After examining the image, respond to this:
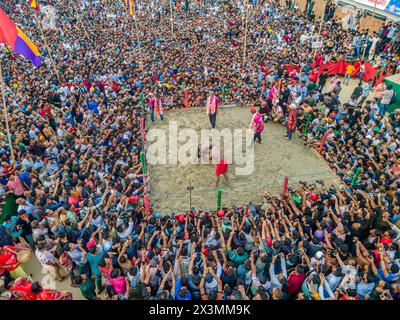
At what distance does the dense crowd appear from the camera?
228 inches

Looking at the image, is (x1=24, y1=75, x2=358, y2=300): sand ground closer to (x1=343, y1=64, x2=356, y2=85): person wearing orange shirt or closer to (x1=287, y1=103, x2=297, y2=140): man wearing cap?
(x1=287, y1=103, x2=297, y2=140): man wearing cap

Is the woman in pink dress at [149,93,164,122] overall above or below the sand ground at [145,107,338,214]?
above

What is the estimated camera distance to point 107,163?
30.4 feet

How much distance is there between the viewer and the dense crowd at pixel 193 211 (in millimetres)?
5801

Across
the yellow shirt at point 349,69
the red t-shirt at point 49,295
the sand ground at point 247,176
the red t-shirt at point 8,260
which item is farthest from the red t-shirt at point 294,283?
the yellow shirt at point 349,69

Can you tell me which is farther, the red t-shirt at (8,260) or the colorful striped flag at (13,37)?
the colorful striped flag at (13,37)

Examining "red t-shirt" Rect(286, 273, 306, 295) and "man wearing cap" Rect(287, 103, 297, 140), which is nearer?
"red t-shirt" Rect(286, 273, 306, 295)

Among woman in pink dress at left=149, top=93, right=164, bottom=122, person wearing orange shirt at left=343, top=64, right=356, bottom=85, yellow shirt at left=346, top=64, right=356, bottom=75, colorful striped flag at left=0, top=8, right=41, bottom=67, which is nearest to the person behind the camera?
colorful striped flag at left=0, top=8, right=41, bottom=67

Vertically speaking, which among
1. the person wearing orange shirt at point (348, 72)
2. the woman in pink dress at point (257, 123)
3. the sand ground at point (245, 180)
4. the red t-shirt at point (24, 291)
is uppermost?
the person wearing orange shirt at point (348, 72)

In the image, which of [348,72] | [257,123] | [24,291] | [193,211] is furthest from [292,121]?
[24,291]

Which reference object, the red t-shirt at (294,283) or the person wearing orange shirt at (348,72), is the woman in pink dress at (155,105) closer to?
the red t-shirt at (294,283)

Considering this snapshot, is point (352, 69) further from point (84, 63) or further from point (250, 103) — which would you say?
point (84, 63)

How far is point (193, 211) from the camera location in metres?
8.20

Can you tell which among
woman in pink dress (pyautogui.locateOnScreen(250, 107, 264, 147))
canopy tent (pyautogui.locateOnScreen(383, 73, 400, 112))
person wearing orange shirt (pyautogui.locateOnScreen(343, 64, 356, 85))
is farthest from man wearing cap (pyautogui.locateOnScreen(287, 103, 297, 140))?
person wearing orange shirt (pyautogui.locateOnScreen(343, 64, 356, 85))
